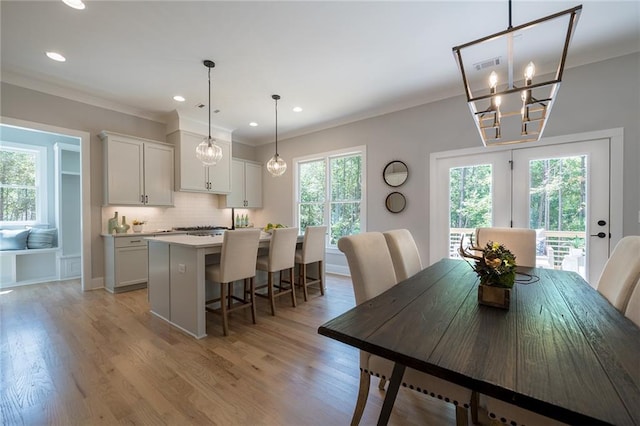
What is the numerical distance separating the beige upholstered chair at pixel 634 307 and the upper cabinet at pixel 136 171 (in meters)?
5.34

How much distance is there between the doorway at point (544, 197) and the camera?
295cm

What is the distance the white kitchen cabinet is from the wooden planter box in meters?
5.22

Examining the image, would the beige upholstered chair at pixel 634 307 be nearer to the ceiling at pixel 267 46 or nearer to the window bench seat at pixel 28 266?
the ceiling at pixel 267 46

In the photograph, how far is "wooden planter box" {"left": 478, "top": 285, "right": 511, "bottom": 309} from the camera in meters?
1.24

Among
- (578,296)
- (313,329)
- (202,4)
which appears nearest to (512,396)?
(578,296)

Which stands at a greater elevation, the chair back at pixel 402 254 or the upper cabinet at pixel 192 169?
the upper cabinet at pixel 192 169

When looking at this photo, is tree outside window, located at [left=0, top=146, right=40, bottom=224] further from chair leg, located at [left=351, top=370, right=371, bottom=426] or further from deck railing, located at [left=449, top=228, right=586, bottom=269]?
deck railing, located at [left=449, top=228, right=586, bottom=269]

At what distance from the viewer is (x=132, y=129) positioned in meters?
4.50

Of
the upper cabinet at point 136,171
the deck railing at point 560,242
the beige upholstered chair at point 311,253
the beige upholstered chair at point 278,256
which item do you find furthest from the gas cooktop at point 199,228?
the deck railing at point 560,242

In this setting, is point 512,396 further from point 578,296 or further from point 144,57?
point 144,57

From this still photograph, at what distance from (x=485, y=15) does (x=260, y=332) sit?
3.56m

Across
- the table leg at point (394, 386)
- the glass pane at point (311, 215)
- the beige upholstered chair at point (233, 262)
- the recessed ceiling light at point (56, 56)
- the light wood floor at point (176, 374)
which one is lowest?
the light wood floor at point (176, 374)

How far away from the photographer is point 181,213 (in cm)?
511

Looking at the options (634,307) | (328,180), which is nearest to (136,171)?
(328,180)
